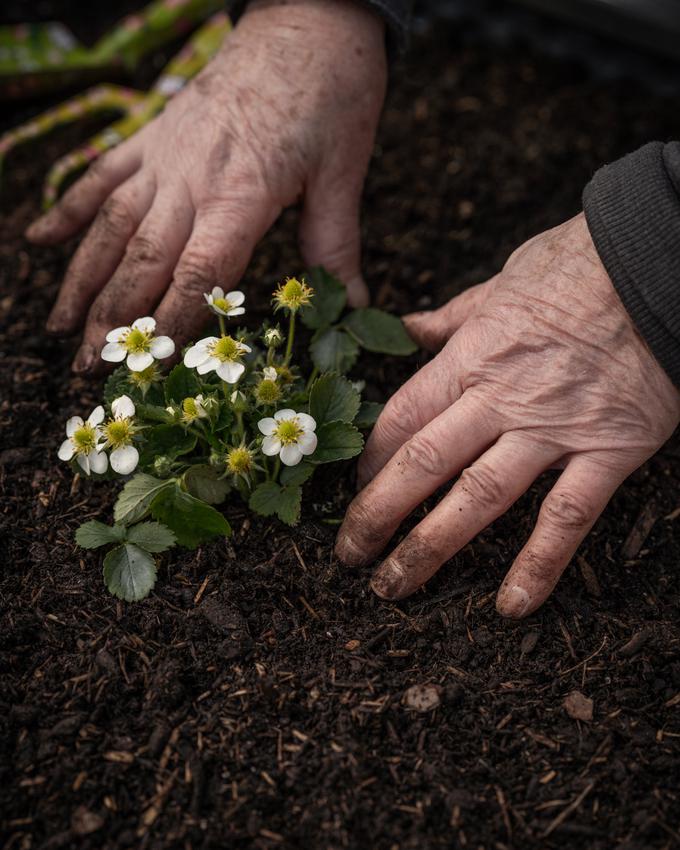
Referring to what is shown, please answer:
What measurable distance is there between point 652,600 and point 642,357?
1.85ft

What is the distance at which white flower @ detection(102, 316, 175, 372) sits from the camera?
190 cm

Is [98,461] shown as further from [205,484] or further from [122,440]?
[205,484]

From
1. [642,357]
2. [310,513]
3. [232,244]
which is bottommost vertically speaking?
[310,513]

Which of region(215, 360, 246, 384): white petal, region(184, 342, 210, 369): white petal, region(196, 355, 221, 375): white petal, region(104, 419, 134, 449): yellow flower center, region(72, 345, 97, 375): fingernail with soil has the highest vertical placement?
region(184, 342, 210, 369): white petal

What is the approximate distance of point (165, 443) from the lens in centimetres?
197

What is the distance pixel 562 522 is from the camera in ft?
6.01

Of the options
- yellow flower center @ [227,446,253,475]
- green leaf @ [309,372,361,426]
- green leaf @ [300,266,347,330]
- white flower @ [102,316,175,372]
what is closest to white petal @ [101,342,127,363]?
white flower @ [102,316,175,372]

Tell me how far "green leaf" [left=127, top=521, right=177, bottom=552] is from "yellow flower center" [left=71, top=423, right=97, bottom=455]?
210 mm

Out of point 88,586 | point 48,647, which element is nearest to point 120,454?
point 88,586

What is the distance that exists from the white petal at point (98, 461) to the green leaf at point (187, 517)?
0.13m

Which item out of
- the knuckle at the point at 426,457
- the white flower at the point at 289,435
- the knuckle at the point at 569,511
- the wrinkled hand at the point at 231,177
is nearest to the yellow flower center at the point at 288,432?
the white flower at the point at 289,435

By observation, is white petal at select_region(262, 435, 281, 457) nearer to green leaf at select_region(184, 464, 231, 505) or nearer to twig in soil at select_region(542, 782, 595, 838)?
green leaf at select_region(184, 464, 231, 505)

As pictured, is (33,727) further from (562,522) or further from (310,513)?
(562,522)

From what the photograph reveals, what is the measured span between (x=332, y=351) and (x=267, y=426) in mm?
469
